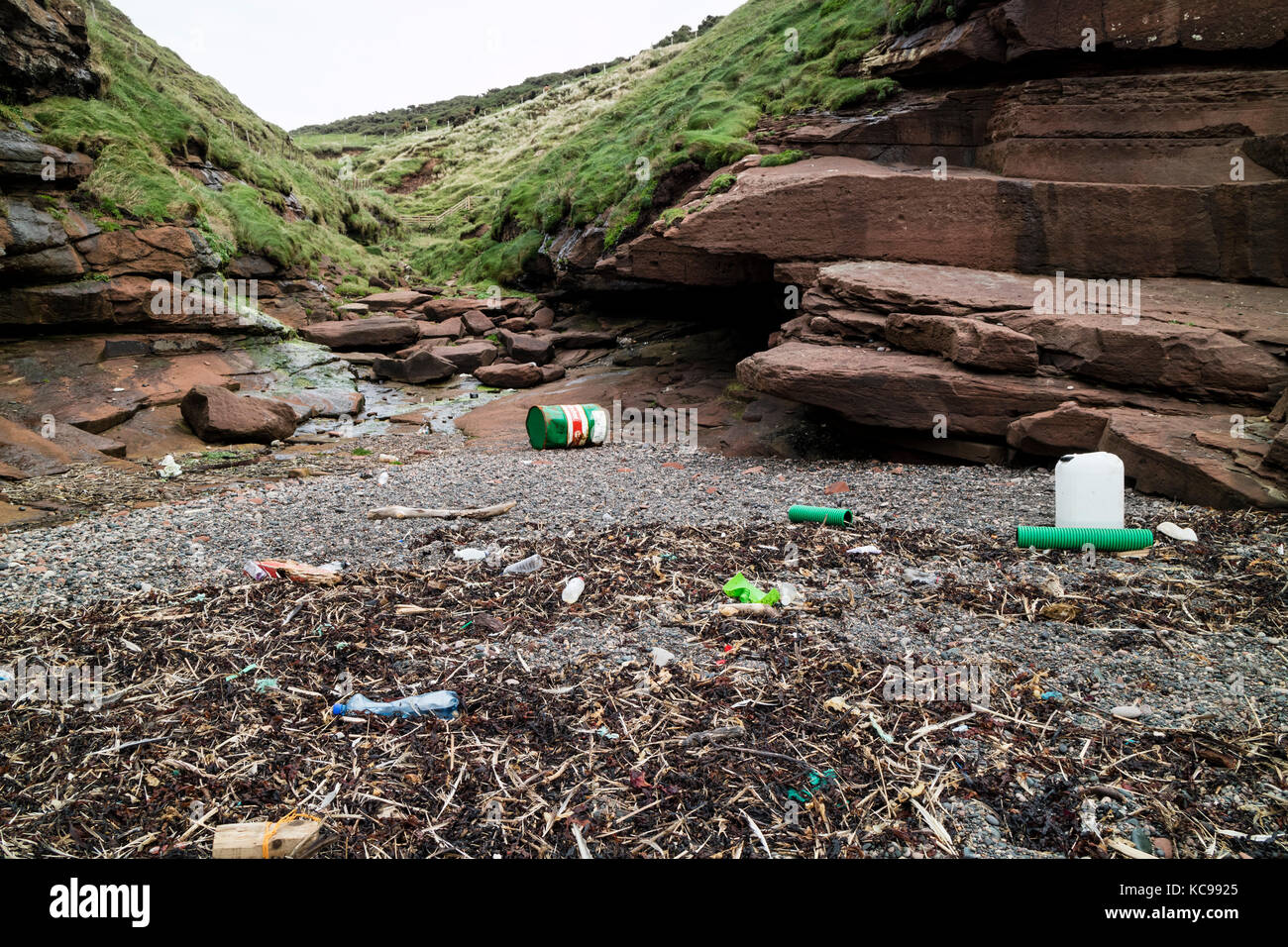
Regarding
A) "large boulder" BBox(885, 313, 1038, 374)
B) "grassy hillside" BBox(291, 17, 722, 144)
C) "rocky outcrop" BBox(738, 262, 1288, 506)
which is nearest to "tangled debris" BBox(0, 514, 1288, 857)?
"rocky outcrop" BBox(738, 262, 1288, 506)

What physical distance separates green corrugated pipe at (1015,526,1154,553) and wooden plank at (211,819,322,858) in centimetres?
495

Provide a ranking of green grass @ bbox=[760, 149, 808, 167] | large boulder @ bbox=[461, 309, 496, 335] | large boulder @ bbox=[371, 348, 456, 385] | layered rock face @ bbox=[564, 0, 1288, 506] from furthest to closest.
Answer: large boulder @ bbox=[461, 309, 496, 335] < large boulder @ bbox=[371, 348, 456, 385] < green grass @ bbox=[760, 149, 808, 167] < layered rock face @ bbox=[564, 0, 1288, 506]

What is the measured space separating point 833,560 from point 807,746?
2.33 meters

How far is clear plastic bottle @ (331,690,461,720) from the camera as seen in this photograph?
129 inches

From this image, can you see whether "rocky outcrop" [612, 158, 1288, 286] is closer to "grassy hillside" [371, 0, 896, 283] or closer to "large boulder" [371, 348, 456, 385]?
"grassy hillside" [371, 0, 896, 283]

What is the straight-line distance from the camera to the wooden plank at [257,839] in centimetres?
232

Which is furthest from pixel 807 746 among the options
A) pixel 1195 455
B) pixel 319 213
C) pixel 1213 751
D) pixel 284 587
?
pixel 319 213

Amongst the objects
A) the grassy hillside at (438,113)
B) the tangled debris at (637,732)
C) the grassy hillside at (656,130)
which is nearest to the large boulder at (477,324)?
the grassy hillside at (656,130)

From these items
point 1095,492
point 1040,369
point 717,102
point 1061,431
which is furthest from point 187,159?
point 1095,492

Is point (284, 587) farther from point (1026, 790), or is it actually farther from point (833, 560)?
point (1026, 790)

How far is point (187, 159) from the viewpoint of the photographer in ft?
66.3

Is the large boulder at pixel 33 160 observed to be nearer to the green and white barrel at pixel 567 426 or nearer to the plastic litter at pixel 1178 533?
the green and white barrel at pixel 567 426

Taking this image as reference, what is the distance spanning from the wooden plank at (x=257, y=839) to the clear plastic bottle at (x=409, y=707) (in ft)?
2.61

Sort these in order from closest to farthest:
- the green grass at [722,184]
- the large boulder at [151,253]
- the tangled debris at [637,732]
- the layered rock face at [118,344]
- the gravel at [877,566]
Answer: the tangled debris at [637,732] < the gravel at [877,566] < the green grass at [722,184] < the layered rock face at [118,344] < the large boulder at [151,253]
